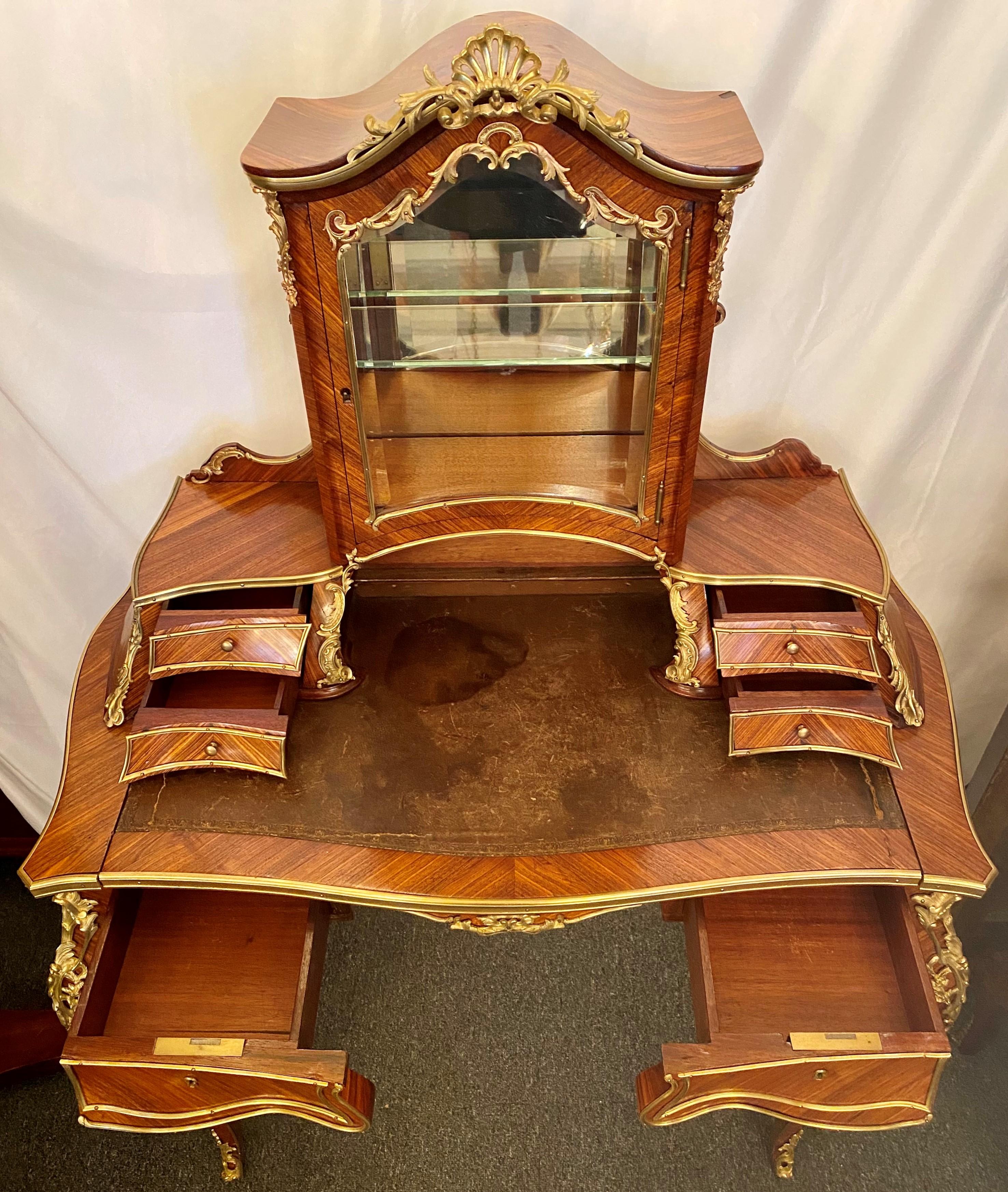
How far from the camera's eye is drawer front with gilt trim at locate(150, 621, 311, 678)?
117 cm

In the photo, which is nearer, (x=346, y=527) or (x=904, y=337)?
(x=346, y=527)

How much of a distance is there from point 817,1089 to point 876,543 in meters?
0.68

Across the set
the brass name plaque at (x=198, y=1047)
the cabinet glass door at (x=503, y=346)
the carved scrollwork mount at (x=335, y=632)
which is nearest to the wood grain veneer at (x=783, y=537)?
the cabinet glass door at (x=503, y=346)

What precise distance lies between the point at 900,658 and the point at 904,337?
493 mm

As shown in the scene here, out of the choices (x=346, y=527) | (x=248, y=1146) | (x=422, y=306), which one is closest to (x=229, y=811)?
(x=346, y=527)

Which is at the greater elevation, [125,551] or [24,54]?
[24,54]

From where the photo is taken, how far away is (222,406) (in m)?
1.43

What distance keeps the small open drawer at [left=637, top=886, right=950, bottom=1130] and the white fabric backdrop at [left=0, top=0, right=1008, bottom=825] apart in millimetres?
686

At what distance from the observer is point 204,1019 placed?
1192 mm

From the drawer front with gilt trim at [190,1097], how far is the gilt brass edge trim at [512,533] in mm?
619

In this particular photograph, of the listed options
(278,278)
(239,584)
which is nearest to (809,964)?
(239,584)

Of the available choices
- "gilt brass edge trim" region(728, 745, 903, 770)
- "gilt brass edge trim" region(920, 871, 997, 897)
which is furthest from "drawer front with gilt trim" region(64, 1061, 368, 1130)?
"gilt brass edge trim" region(920, 871, 997, 897)

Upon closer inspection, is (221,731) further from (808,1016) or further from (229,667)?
(808,1016)

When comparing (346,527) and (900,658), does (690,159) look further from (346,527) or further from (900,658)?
(900,658)
